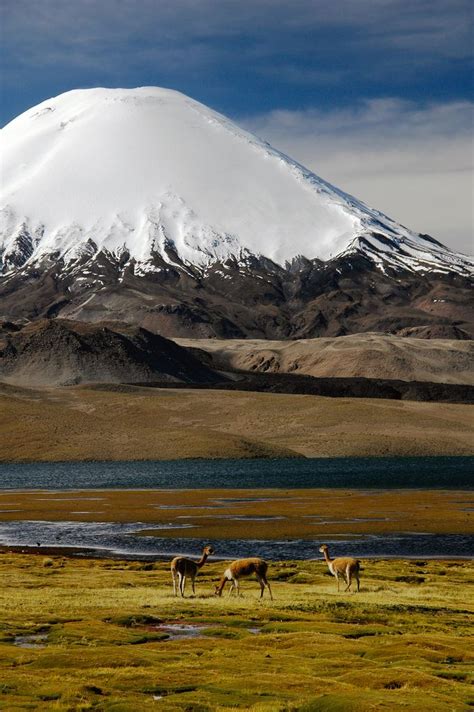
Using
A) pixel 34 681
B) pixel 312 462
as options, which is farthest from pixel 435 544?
pixel 312 462

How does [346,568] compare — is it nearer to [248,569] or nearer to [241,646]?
[248,569]

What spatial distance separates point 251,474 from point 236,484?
55.8 ft

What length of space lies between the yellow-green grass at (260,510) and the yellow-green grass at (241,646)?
25082mm

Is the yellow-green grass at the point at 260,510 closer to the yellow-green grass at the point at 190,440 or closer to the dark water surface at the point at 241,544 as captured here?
the dark water surface at the point at 241,544

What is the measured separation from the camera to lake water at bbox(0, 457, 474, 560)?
64.8 m

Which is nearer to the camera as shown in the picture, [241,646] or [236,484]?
[241,646]

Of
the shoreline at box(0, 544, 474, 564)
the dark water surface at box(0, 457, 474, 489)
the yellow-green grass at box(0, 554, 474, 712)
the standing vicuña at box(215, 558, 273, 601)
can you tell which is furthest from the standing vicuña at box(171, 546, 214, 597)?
the dark water surface at box(0, 457, 474, 489)

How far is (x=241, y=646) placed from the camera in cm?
3072

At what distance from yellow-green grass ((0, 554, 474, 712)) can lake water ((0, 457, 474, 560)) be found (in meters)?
15.0

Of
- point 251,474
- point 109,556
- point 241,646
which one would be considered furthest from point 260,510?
point 241,646

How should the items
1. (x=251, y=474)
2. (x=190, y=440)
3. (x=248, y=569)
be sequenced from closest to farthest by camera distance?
1. (x=248, y=569)
2. (x=251, y=474)
3. (x=190, y=440)

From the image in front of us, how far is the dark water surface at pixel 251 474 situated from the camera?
12544 centimetres

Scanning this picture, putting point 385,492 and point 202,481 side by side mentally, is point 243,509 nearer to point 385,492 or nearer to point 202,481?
point 385,492

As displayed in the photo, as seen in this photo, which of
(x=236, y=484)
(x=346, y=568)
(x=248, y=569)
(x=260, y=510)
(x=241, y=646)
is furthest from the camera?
(x=236, y=484)
